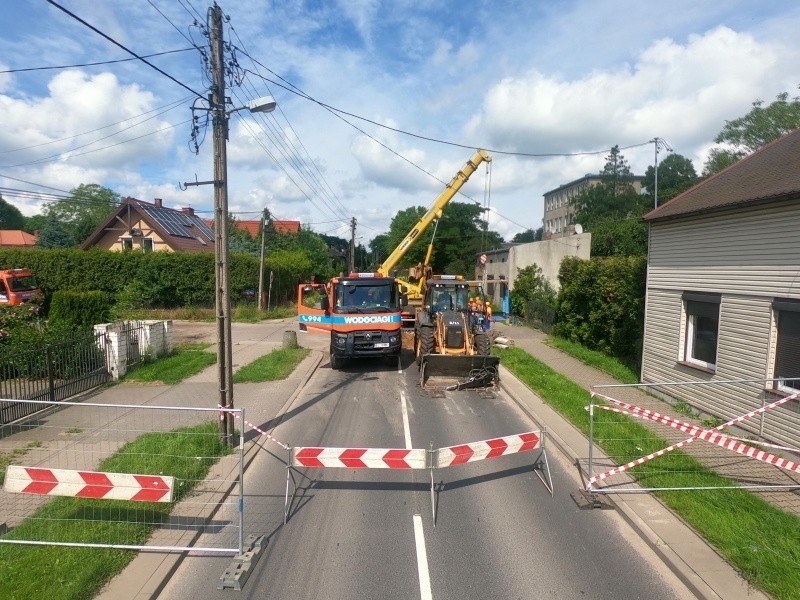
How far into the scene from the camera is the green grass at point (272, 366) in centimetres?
1376

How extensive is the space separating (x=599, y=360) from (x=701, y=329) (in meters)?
5.53

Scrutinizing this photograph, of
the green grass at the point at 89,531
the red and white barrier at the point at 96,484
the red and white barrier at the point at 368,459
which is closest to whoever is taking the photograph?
the green grass at the point at 89,531

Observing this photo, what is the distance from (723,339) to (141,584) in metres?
10.2

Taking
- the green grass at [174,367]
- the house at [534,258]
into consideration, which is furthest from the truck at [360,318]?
the house at [534,258]

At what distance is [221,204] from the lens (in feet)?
27.3

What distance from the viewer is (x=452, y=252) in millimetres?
62062

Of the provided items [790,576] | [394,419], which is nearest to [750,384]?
[790,576]

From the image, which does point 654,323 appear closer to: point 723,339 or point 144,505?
point 723,339

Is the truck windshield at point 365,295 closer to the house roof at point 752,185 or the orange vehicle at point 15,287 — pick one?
the house roof at point 752,185

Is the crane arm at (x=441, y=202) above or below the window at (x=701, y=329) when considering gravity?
above

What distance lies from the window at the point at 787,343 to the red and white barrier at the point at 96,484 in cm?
914

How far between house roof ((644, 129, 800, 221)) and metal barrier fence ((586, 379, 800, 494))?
10.4 ft

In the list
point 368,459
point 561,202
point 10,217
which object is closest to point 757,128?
point 368,459

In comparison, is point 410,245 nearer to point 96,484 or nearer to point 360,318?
point 360,318
